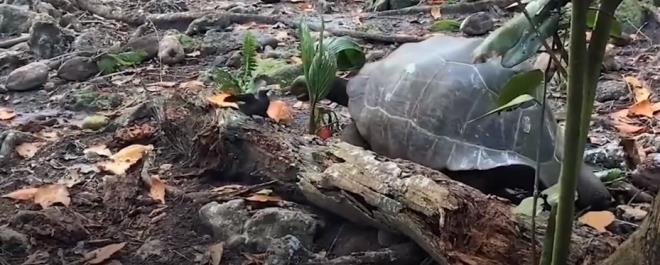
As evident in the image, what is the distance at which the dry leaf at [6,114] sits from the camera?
4254 millimetres

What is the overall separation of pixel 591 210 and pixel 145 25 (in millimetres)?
4229

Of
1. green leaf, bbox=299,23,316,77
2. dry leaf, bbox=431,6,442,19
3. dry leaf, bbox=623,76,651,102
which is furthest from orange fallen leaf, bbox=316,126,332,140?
dry leaf, bbox=431,6,442,19

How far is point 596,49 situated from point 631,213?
1.21 metres

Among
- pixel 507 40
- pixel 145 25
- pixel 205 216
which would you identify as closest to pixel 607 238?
pixel 507 40

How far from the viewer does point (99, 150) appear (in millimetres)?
3580

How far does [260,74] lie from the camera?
443cm

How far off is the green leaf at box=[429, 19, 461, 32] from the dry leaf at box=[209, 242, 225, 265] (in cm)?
344

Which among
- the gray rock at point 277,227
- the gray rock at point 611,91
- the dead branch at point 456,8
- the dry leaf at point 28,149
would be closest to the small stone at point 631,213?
the gray rock at point 277,227

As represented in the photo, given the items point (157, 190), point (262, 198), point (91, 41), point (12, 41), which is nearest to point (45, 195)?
point (157, 190)

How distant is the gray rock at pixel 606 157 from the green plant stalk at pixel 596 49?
1.51m

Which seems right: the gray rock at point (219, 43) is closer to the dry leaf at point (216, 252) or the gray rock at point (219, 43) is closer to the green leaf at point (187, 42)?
the green leaf at point (187, 42)

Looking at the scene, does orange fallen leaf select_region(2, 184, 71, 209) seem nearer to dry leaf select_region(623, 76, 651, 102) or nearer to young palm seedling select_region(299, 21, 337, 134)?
young palm seedling select_region(299, 21, 337, 134)

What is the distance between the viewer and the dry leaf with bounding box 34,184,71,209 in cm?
299

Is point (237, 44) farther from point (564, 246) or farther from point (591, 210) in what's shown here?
point (564, 246)
